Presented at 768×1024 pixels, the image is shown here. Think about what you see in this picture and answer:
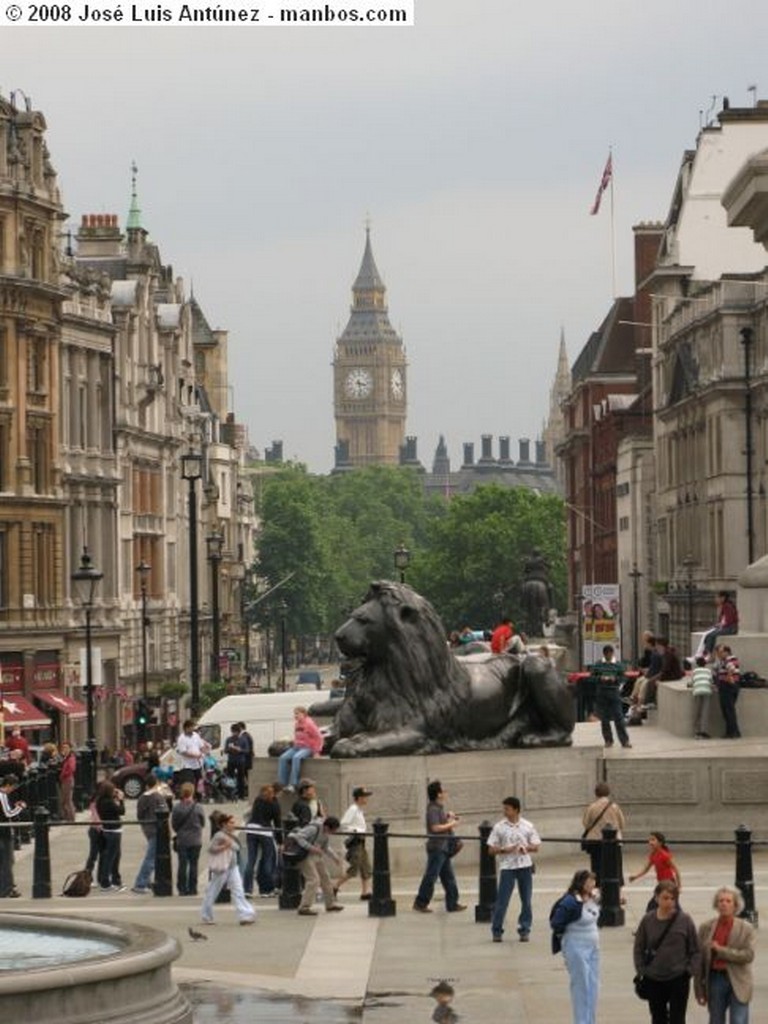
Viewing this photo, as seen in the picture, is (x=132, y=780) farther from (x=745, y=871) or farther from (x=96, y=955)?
(x=96, y=955)

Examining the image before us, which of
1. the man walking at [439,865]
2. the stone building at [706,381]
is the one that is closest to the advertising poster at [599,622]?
the stone building at [706,381]

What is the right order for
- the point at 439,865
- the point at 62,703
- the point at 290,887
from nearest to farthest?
the point at 439,865 < the point at 290,887 < the point at 62,703

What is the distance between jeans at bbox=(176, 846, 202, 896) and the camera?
32750mm

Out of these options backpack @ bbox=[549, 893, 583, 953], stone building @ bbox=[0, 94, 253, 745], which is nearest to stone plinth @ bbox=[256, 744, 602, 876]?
backpack @ bbox=[549, 893, 583, 953]

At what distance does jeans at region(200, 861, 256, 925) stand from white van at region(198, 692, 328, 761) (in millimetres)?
28610

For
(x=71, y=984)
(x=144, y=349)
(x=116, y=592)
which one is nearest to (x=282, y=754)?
(x=71, y=984)

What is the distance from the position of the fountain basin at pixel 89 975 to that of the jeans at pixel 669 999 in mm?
3104

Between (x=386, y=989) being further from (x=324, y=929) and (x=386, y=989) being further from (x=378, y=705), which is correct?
(x=378, y=705)

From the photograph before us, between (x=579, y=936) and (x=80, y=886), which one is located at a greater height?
(x=579, y=936)

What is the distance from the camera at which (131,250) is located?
11162 centimetres

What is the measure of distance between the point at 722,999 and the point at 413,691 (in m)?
13.5

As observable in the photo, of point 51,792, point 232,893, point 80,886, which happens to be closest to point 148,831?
point 80,886

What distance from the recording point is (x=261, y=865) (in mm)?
32812

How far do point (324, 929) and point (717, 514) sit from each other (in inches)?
3104
